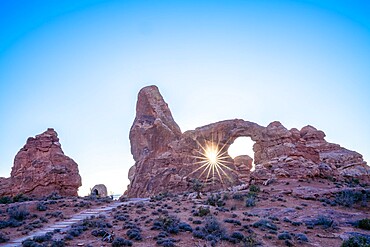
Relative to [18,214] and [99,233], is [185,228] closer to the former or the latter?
[99,233]

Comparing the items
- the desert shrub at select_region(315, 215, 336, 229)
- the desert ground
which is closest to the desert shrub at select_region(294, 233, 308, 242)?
the desert ground

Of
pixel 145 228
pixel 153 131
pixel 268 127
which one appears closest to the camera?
pixel 145 228

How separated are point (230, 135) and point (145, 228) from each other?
108 ft

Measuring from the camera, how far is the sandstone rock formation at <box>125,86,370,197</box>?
114ft

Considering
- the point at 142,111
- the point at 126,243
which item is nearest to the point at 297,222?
the point at 126,243

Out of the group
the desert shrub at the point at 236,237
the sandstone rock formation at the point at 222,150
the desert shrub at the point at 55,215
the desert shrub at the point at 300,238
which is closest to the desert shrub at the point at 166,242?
the desert shrub at the point at 236,237

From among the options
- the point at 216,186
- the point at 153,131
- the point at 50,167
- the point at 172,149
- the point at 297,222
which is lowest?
the point at 297,222

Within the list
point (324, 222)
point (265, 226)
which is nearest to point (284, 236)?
point (265, 226)

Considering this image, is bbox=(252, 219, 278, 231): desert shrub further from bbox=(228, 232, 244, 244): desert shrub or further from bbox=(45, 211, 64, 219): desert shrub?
bbox=(45, 211, 64, 219): desert shrub

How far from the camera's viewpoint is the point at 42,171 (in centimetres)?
3297

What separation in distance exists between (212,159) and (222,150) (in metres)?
2.46

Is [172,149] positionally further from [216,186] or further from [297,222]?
[297,222]

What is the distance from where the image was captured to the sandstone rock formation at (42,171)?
32281 mm

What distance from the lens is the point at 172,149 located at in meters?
48.0
